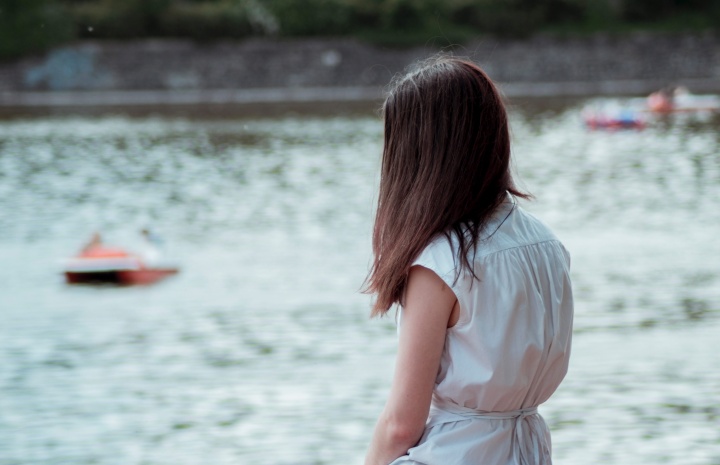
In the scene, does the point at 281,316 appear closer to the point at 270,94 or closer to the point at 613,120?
the point at 613,120

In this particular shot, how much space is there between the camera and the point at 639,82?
39.3 meters

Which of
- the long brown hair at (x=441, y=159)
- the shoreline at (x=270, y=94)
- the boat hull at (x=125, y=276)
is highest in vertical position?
the long brown hair at (x=441, y=159)

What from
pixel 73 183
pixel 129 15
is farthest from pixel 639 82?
pixel 73 183

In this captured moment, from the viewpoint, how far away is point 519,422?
6.27 feet

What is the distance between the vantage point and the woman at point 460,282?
5.92ft

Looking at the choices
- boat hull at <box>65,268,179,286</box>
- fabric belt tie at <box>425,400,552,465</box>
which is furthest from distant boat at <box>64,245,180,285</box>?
fabric belt tie at <box>425,400,552,465</box>

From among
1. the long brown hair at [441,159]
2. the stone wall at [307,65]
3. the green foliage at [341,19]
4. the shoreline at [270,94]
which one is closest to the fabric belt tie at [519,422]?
the long brown hair at [441,159]

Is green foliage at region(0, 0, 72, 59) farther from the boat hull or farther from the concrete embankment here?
the boat hull

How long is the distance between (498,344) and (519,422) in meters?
0.17

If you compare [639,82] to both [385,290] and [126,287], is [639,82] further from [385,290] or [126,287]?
[385,290]

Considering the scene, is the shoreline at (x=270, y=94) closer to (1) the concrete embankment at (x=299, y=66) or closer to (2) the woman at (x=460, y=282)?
(1) the concrete embankment at (x=299, y=66)

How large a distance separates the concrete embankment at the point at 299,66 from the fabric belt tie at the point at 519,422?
37.8 m

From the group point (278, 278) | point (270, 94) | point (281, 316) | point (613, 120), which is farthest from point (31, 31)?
point (281, 316)

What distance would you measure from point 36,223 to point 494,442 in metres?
12.8
